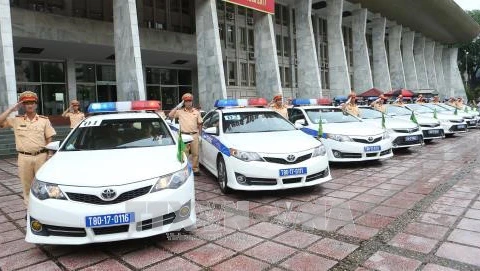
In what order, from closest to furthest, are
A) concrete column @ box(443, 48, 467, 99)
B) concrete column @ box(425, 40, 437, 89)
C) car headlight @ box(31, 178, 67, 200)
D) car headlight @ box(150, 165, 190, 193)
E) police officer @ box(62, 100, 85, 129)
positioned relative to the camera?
car headlight @ box(31, 178, 67, 200)
car headlight @ box(150, 165, 190, 193)
police officer @ box(62, 100, 85, 129)
concrete column @ box(425, 40, 437, 89)
concrete column @ box(443, 48, 467, 99)

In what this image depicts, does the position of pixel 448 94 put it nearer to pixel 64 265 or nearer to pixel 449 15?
pixel 449 15

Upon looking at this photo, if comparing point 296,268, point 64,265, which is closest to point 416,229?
point 296,268

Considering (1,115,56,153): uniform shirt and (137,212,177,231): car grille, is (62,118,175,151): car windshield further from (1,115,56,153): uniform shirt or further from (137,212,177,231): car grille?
(137,212,177,231): car grille

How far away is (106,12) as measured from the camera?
23.6 metres

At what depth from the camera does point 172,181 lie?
407cm

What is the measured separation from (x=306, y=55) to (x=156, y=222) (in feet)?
86.0

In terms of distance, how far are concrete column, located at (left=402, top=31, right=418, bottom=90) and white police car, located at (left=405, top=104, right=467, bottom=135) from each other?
3479 cm

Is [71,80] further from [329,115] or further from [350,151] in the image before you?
[350,151]

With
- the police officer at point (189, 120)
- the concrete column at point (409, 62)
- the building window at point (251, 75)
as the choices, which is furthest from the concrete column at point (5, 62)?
the concrete column at point (409, 62)

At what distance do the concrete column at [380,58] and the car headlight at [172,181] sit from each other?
127 ft

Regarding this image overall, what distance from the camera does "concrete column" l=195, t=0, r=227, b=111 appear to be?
20438mm

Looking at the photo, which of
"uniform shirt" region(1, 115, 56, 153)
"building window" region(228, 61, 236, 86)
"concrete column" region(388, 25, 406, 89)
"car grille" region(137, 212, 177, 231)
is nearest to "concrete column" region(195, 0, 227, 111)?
"building window" region(228, 61, 236, 86)

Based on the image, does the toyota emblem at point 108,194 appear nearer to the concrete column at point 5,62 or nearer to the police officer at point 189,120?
the police officer at point 189,120

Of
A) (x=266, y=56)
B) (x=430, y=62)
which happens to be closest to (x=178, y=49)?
(x=266, y=56)
